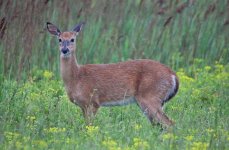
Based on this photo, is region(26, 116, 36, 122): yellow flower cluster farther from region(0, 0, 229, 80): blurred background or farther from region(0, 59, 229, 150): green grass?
region(0, 0, 229, 80): blurred background

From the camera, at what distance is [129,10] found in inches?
482

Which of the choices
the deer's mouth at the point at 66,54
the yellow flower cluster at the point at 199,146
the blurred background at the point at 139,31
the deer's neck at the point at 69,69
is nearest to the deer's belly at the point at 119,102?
the deer's neck at the point at 69,69

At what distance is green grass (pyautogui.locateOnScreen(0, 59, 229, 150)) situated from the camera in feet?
24.2

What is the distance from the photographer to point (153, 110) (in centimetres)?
898

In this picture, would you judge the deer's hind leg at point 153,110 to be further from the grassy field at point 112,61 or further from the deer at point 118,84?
the grassy field at point 112,61

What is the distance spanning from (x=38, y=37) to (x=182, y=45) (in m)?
2.19

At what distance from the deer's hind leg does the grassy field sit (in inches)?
4.4

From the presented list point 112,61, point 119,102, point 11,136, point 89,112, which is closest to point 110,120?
point 89,112

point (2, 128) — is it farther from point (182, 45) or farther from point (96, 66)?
point (182, 45)

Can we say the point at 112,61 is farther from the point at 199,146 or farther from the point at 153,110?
the point at 199,146

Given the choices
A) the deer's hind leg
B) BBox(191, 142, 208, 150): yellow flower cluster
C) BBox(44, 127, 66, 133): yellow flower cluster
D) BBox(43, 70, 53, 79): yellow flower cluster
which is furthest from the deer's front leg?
BBox(191, 142, 208, 150): yellow flower cluster

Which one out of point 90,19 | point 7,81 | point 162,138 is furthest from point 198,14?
point 162,138

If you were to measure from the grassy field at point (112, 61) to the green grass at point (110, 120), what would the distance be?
1 cm

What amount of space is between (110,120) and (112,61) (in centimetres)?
287
